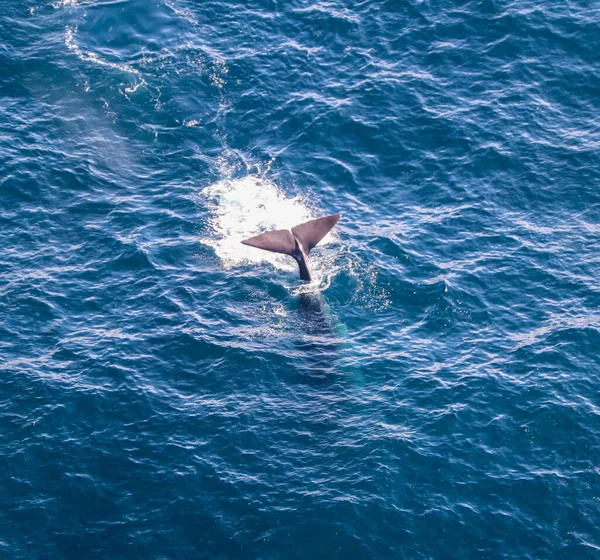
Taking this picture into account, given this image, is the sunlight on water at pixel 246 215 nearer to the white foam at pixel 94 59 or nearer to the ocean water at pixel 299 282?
the ocean water at pixel 299 282

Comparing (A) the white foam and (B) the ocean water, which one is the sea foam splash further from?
(A) the white foam

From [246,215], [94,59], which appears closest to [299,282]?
[246,215]

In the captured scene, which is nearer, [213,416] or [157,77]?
[213,416]

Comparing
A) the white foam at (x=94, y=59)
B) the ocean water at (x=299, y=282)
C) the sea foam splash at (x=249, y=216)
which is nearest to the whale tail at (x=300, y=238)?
the sea foam splash at (x=249, y=216)

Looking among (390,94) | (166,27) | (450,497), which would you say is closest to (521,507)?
(450,497)

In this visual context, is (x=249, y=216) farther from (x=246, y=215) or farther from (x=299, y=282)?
(x=299, y=282)

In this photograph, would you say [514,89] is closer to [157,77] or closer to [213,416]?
[157,77]

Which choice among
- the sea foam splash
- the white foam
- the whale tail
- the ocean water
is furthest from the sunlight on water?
the white foam
